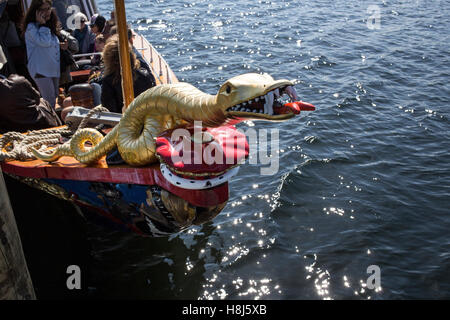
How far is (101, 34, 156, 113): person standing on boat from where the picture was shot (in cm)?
505

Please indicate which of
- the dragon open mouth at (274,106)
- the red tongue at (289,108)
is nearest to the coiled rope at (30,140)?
the dragon open mouth at (274,106)

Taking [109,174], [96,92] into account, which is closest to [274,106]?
[109,174]

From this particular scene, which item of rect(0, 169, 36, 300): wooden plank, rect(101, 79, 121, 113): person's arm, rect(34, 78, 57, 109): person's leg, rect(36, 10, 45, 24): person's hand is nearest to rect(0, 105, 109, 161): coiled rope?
rect(101, 79, 121, 113): person's arm

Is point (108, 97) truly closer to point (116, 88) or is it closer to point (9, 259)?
point (116, 88)

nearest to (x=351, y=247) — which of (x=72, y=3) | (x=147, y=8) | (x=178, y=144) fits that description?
(x=178, y=144)

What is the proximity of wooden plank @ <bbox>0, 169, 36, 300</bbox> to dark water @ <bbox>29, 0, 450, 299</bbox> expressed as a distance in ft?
5.61

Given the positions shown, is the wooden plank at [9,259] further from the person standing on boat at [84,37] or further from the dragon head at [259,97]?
the person standing on boat at [84,37]

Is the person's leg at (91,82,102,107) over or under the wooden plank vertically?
over

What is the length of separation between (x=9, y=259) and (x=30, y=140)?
74.9 inches

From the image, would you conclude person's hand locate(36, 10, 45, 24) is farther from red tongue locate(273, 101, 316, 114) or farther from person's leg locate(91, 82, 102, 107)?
red tongue locate(273, 101, 316, 114)

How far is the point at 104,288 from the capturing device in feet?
17.3

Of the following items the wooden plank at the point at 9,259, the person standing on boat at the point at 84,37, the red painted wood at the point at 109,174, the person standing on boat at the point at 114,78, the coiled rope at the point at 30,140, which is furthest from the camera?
the person standing on boat at the point at 84,37

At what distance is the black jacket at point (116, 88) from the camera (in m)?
5.23

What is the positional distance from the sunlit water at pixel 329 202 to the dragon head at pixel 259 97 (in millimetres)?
2593
